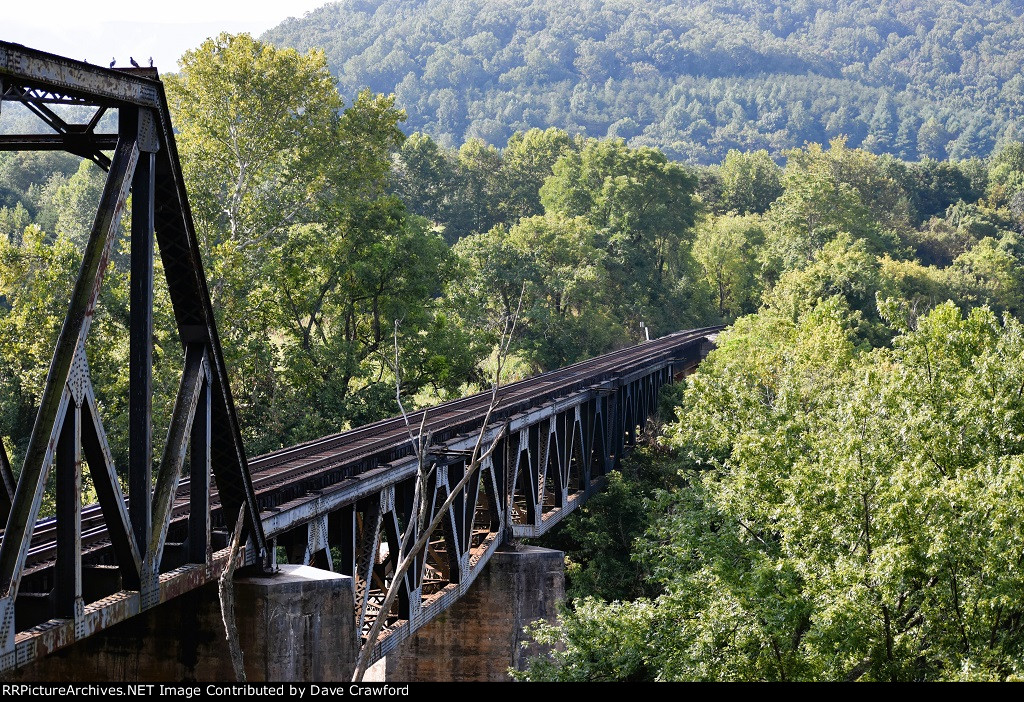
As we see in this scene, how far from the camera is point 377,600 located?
20609mm

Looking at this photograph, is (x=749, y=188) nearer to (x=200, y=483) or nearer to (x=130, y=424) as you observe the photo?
(x=200, y=483)

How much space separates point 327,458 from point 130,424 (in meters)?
11.5

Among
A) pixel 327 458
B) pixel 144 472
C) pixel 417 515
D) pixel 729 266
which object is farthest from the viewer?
pixel 729 266

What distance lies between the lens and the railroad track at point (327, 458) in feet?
47.0

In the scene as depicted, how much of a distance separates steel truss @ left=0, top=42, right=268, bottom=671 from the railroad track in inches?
9.4

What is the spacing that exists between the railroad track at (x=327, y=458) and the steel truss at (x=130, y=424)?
0.24m

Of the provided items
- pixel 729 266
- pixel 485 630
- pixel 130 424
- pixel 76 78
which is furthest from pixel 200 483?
pixel 729 266

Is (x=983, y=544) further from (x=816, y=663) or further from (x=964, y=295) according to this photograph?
(x=964, y=295)

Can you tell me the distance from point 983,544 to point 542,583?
12743 millimetres

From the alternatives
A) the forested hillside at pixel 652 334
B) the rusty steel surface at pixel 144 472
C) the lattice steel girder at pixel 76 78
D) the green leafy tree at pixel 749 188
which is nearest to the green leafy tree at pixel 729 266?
the forested hillside at pixel 652 334

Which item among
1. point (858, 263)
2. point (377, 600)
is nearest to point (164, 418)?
point (377, 600)

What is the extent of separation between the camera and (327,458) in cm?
2181

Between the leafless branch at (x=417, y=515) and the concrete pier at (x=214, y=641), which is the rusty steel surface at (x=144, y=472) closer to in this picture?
the leafless branch at (x=417, y=515)
